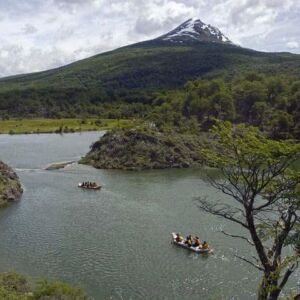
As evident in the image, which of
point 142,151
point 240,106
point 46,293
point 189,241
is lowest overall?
point 189,241

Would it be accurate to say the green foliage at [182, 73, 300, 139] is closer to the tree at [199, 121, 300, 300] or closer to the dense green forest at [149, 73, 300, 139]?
the dense green forest at [149, 73, 300, 139]

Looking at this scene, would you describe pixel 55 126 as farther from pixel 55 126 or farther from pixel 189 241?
pixel 189 241

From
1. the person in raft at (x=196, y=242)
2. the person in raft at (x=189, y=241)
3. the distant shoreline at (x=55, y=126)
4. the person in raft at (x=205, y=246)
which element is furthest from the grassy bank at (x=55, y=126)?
the person in raft at (x=205, y=246)

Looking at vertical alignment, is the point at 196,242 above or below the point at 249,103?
below

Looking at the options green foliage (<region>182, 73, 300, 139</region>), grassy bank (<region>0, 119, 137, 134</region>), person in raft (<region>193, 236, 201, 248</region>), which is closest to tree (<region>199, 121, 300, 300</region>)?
person in raft (<region>193, 236, 201, 248</region>)

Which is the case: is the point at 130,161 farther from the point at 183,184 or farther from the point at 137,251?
the point at 137,251

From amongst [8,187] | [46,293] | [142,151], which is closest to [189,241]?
[46,293]

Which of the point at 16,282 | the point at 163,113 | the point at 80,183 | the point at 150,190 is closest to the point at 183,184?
the point at 150,190
